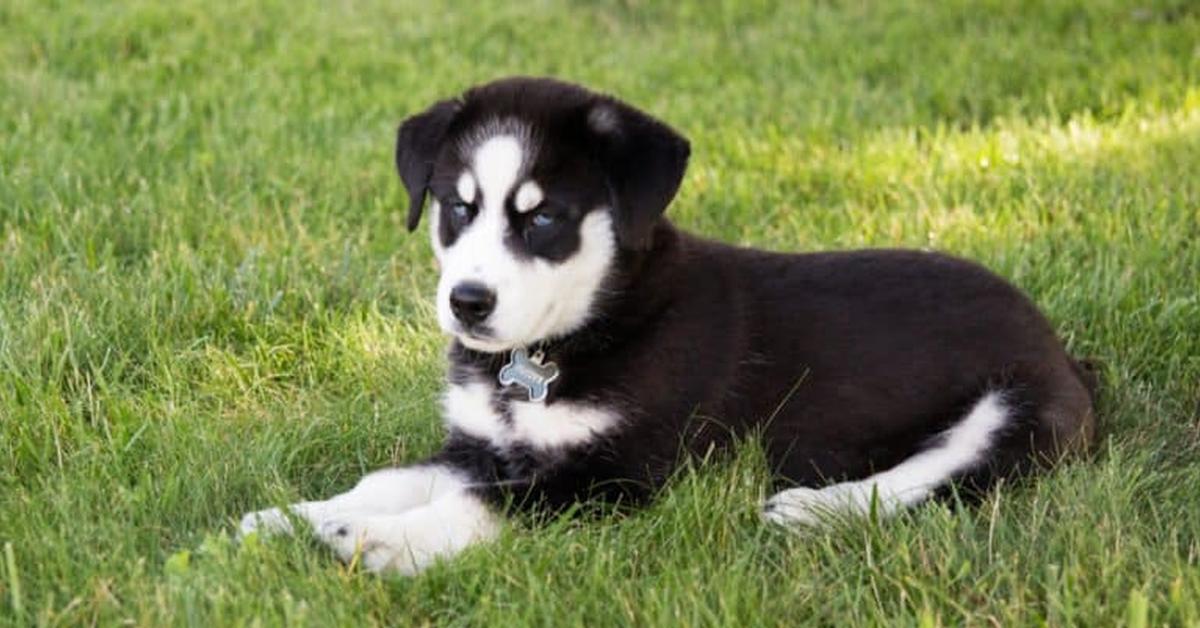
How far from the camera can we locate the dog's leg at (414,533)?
133 inches

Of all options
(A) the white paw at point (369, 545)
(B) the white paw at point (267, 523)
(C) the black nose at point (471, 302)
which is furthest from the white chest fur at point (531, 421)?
(B) the white paw at point (267, 523)

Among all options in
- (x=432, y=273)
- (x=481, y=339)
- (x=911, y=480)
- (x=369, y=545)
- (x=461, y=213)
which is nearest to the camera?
(x=369, y=545)

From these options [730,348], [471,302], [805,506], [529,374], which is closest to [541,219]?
[471,302]

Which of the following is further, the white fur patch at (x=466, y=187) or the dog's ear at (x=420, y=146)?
the dog's ear at (x=420, y=146)

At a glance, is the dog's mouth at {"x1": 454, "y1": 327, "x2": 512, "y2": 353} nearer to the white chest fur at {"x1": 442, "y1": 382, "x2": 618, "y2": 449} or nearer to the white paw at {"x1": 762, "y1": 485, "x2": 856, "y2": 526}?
the white chest fur at {"x1": 442, "y1": 382, "x2": 618, "y2": 449}

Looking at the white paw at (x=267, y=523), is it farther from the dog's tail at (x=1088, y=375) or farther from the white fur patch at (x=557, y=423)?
the dog's tail at (x=1088, y=375)

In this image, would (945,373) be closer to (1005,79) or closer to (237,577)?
(237,577)

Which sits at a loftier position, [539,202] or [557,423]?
[539,202]

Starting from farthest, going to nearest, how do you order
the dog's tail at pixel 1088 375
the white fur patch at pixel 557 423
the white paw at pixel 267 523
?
the dog's tail at pixel 1088 375
the white fur patch at pixel 557 423
the white paw at pixel 267 523

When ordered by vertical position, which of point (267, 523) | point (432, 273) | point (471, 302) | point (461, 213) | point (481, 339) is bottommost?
point (432, 273)

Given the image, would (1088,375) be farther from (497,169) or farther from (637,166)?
(497,169)

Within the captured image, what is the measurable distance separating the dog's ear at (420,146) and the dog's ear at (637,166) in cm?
37

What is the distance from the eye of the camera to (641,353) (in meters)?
3.77

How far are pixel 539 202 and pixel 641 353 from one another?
0.44m
